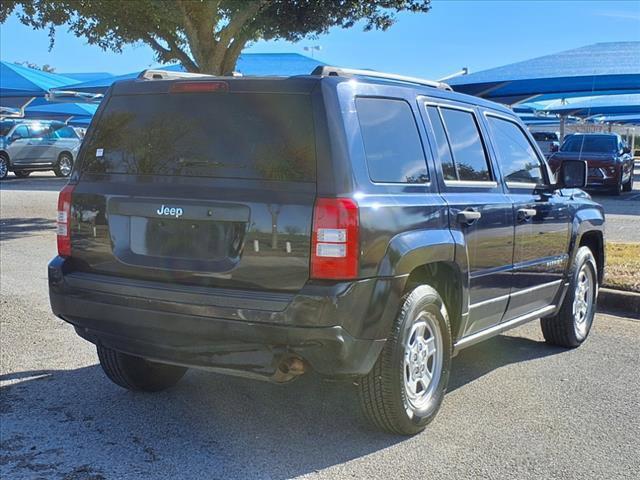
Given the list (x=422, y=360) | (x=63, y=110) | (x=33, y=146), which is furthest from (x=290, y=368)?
(x=63, y=110)

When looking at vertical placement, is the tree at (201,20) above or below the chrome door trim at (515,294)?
above

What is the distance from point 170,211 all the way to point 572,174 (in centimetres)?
340

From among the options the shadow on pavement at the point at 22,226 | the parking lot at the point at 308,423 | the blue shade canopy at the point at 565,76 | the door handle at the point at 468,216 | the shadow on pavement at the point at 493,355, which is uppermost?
the blue shade canopy at the point at 565,76

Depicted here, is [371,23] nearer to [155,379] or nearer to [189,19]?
[189,19]

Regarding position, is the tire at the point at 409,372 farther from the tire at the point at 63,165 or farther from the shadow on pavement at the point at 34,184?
the tire at the point at 63,165

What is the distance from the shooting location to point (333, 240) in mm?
3551

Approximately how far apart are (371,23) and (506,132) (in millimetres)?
9546

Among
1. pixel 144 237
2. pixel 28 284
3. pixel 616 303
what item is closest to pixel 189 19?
pixel 28 284

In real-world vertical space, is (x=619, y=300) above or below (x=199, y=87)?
below

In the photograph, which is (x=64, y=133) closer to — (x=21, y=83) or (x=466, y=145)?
(x=21, y=83)

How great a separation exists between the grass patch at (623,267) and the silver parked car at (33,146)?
19884 millimetres

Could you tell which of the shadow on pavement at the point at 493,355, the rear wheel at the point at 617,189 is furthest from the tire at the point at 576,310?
the rear wheel at the point at 617,189

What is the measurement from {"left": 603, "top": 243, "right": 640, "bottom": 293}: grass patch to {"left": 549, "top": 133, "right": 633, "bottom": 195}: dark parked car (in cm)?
952

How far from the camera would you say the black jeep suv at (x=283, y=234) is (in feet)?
11.8
